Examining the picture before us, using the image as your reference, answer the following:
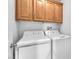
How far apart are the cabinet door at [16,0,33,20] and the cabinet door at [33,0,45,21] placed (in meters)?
0.17

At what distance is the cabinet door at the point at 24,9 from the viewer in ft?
7.72

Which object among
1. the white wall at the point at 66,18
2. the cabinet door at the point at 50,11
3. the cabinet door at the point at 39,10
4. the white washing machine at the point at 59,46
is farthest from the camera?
the white wall at the point at 66,18

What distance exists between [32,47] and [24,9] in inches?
32.0

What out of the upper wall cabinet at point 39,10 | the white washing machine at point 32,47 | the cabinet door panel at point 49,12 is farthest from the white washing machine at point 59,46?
the upper wall cabinet at point 39,10

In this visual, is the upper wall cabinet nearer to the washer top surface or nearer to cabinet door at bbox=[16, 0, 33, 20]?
cabinet door at bbox=[16, 0, 33, 20]

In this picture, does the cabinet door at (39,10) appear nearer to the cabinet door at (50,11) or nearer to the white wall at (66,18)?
the cabinet door at (50,11)

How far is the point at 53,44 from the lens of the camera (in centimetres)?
284

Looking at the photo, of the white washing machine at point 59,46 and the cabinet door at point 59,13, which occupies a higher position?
the cabinet door at point 59,13

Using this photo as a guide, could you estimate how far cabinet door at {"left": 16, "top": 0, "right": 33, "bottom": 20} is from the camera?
2.35 metres

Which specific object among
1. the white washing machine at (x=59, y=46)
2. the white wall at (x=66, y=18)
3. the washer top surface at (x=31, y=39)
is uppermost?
the white wall at (x=66, y=18)

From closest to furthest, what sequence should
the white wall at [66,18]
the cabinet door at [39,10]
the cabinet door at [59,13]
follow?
1. the cabinet door at [39,10]
2. the cabinet door at [59,13]
3. the white wall at [66,18]

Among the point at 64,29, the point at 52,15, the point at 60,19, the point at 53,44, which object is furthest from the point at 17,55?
the point at 64,29
